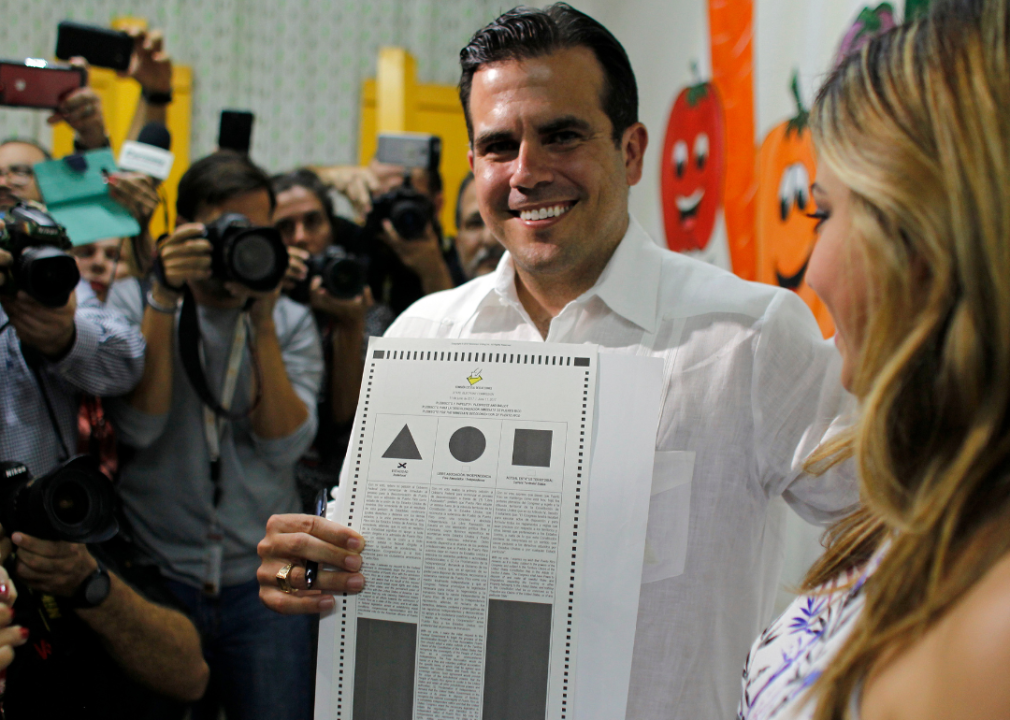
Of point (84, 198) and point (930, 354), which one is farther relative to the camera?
point (84, 198)

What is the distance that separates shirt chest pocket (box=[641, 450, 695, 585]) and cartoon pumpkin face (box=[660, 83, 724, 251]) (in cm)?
142

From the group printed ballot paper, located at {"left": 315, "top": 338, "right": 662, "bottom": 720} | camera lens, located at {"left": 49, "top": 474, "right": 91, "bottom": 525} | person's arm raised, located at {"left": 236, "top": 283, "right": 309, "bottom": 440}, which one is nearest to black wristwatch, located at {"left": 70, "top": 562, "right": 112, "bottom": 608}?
camera lens, located at {"left": 49, "top": 474, "right": 91, "bottom": 525}

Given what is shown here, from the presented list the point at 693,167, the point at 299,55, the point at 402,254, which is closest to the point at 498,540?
the point at 402,254

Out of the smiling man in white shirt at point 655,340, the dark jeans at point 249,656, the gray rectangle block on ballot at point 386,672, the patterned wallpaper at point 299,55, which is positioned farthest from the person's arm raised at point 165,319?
the patterned wallpaper at point 299,55

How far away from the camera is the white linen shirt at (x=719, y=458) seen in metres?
0.89

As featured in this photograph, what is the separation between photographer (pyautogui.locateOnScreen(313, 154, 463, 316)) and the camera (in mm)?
2025

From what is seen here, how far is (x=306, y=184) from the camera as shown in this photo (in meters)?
2.14

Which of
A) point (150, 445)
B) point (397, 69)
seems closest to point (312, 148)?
point (397, 69)

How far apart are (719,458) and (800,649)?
317 millimetres

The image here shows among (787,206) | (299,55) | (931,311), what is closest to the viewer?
(931,311)

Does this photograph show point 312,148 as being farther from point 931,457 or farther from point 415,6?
point 931,457

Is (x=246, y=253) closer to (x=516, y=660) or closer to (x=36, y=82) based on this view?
(x=36, y=82)

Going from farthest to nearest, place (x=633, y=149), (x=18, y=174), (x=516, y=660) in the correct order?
(x=18, y=174), (x=633, y=149), (x=516, y=660)

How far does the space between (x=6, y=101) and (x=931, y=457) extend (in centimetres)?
174
